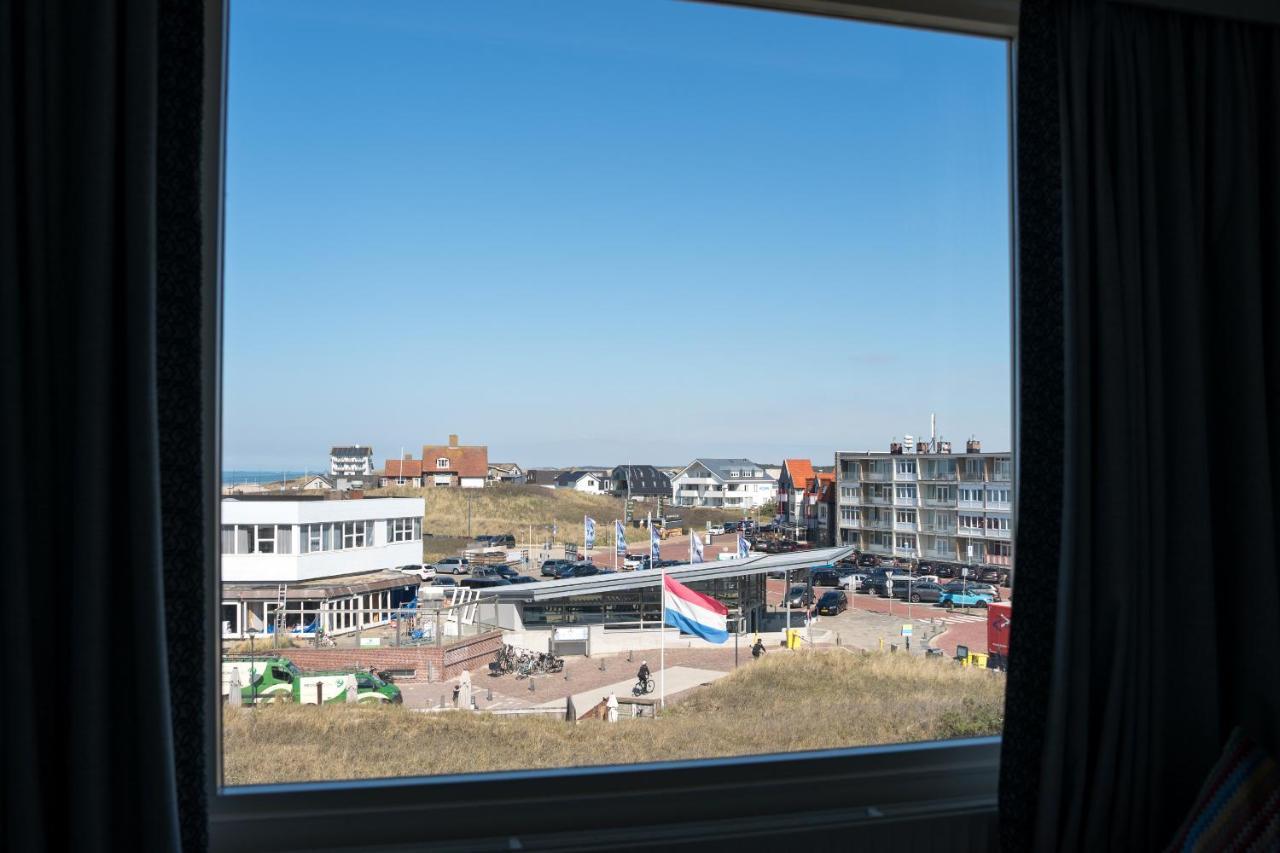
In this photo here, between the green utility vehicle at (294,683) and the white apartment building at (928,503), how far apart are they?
1.04m

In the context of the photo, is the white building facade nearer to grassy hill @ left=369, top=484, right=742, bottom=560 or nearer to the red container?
grassy hill @ left=369, top=484, right=742, bottom=560

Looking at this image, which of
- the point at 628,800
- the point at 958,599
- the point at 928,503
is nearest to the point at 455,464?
the point at 628,800

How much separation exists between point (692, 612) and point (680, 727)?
0.23 meters

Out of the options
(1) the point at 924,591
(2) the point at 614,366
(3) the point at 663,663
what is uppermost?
(2) the point at 614,366

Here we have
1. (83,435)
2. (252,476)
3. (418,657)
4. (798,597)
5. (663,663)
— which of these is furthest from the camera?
(798,597)

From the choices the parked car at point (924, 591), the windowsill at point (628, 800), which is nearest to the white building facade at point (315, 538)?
the windowsill at point (628, 800)

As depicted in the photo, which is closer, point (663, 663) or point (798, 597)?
point (663, 663)

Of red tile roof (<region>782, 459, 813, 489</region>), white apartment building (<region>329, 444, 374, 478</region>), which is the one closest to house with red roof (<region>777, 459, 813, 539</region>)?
red tile roof (<region>782, 459, 813, 489</region>)

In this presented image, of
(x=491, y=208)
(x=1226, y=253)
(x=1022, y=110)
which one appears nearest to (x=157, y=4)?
(x=491, y=208)

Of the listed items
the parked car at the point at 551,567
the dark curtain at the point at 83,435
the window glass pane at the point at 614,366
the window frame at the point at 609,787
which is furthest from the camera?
the parked car at the point at 551,567

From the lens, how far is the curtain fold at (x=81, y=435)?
130 centimetres

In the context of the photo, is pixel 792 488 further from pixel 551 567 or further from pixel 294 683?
pixel 294 683

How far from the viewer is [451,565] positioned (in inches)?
69.5

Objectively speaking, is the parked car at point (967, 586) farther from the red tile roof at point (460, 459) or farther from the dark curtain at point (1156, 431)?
the red tile roof at point (460, 459)
